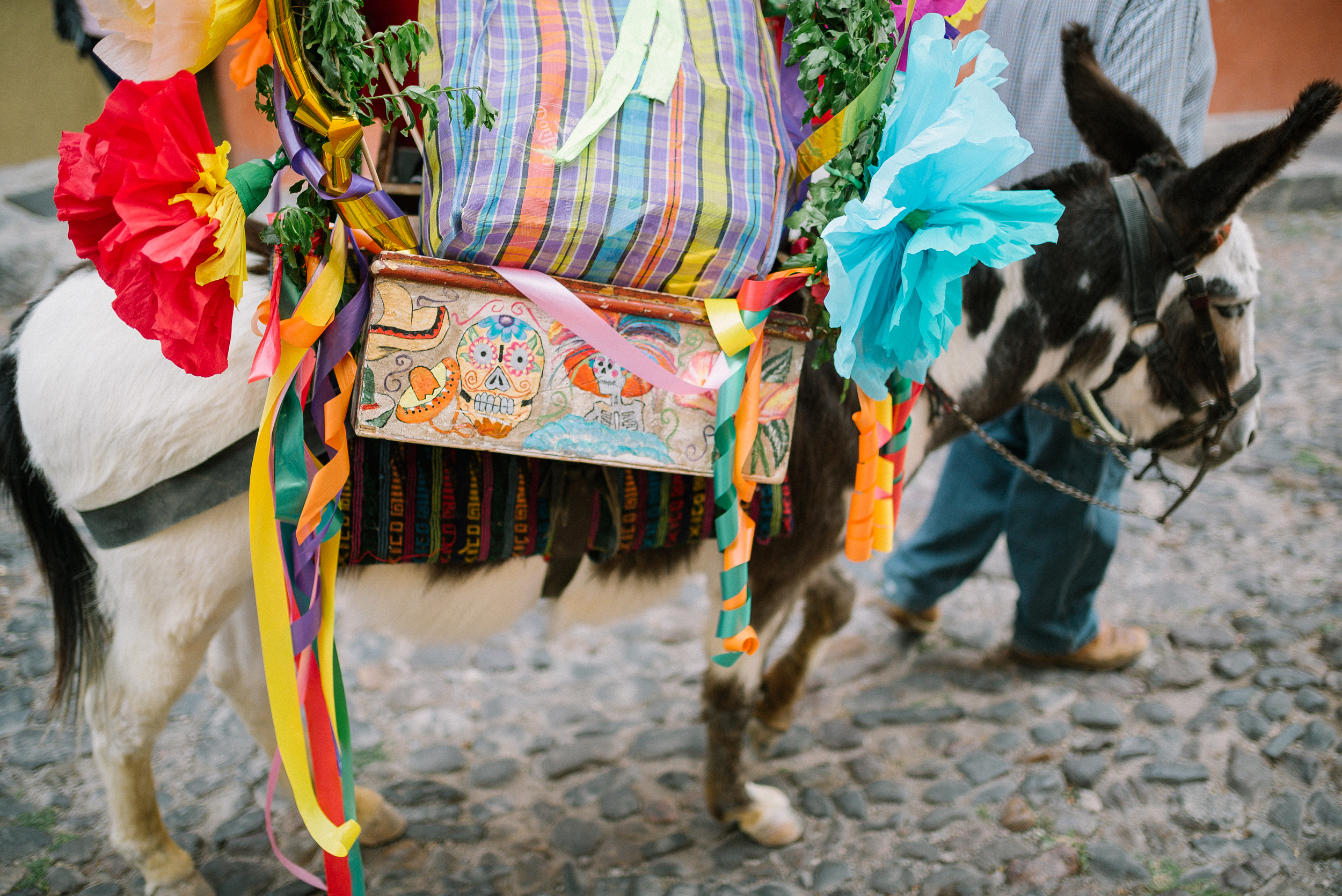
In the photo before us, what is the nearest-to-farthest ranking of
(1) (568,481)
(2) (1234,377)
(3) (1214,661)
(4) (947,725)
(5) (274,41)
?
(5) (274,41) < (1) (568,481) < (2) (1234,377) < (4) (947,725) < (3) (1214,661)

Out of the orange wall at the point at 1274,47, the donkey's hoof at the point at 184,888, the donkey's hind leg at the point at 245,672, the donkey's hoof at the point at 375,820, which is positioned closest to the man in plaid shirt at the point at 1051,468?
the donkey's hoof at the point at 375,820

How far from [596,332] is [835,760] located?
1.93m

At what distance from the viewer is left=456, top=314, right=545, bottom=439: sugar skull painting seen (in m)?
1.41

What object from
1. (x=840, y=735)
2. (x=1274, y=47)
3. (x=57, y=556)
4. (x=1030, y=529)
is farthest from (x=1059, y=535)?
(x=1274, y=47)

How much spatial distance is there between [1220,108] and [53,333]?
26.0 feet

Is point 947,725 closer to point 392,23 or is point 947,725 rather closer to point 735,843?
point 735,843

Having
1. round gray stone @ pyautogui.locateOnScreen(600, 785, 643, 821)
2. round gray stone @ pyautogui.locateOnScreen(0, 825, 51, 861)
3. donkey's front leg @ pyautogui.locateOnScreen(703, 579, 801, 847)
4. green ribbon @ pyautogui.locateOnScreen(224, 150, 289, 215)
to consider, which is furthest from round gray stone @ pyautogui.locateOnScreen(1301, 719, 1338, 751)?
round gray stone @ pyautogui.locateOnScreen(0, 825, 51, 861)

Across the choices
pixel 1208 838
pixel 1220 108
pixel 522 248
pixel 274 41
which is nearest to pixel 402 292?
pixel 522 248

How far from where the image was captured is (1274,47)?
631 cm

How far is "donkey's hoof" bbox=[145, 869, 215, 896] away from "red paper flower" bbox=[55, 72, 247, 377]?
1498 mm

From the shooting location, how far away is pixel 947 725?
2.89 meters

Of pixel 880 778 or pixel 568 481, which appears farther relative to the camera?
pixel 880 778

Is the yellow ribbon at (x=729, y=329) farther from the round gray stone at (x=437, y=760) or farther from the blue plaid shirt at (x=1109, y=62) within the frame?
the round gray stone at (x=437, y=760)

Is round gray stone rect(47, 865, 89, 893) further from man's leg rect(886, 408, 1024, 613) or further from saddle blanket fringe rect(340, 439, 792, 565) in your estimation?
man's leg rect(886, 408, 1024, 613)
